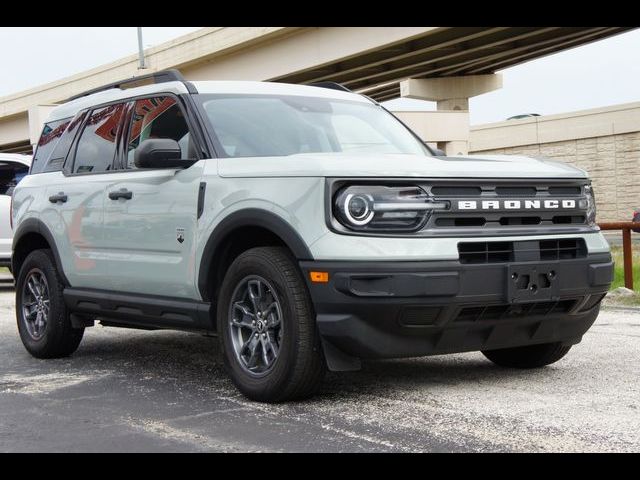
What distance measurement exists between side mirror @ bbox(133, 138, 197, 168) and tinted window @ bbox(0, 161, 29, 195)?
950 centimetres

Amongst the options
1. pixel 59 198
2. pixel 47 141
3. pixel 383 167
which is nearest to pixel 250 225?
pixel 383 167

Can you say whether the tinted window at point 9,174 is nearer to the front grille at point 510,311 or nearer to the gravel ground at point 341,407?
the gravel ground at point 341,407

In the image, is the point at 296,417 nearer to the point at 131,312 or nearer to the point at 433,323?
the point at 433,323

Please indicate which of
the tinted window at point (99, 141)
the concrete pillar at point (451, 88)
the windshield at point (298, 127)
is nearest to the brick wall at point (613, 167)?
the concrete pillar at point (451, 88)

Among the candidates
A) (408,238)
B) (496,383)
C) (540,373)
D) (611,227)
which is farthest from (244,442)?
(611,227)

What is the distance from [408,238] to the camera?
5438 millimetres

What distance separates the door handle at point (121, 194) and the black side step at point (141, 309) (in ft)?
2.10

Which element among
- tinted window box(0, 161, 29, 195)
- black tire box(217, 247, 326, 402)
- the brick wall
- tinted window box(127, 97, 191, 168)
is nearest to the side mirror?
tinted window box(127, 97, 191, 168)

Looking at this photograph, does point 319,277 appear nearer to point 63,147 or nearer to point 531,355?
point 531,355

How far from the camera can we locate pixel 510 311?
18.7 ft

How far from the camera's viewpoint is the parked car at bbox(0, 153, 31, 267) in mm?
15031

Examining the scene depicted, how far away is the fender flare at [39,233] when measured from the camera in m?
7.80

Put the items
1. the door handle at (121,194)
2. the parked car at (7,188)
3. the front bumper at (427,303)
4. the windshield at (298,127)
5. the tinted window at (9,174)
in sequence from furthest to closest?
the tinted window at (9,174) → the parked car at (7,188) → the door handle at (121,194) → the windshield at (298,127) → the front bumper at (427,303)

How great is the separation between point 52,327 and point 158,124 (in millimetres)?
1809
